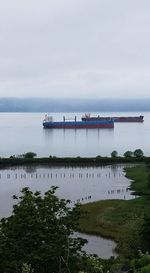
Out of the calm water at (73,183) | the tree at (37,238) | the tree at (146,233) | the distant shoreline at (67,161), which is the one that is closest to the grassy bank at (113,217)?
the calm water at (73,183)

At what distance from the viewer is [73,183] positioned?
59750 millimetres

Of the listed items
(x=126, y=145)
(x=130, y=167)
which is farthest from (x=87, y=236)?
(x=126, y=145)

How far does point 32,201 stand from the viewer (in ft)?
56.5

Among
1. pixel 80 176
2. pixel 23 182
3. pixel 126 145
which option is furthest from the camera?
pixel 126 145

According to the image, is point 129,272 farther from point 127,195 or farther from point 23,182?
point 23,182

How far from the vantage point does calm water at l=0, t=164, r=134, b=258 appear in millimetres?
47013

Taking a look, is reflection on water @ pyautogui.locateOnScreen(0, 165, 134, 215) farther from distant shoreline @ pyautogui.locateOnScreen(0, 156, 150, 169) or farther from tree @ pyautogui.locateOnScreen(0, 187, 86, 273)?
tree @ pyautogui.locateOnScreen(0, 187, 86, 273)

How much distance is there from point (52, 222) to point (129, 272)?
4.44 meters

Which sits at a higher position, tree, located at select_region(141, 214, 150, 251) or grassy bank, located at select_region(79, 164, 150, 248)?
tree, located at select_region(141, 214, 150, 251)

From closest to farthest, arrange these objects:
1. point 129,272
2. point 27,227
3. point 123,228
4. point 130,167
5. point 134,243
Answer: point 129,272 → point 27,227 → point 134,243 → point 123,228 → point 130,167

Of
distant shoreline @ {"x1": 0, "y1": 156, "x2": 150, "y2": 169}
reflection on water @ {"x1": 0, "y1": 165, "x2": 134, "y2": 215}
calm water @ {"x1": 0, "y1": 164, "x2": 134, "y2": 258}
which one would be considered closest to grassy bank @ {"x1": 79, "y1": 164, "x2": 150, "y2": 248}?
calm water @ {"x1": 0, "y1": 164, "x2": 134, "y2": 258}

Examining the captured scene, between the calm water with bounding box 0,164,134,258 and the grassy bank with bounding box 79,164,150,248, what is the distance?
1.29 m

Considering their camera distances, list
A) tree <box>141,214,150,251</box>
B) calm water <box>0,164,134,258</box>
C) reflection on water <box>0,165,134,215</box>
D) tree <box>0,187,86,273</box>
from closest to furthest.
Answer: tree <box>0,187,86,273</box> < tree <box>141,214,150,251</box> < calm water <box>0,164,134,258</box> < reflection on water <box>0,165,134,215</box>

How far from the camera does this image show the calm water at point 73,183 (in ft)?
154
